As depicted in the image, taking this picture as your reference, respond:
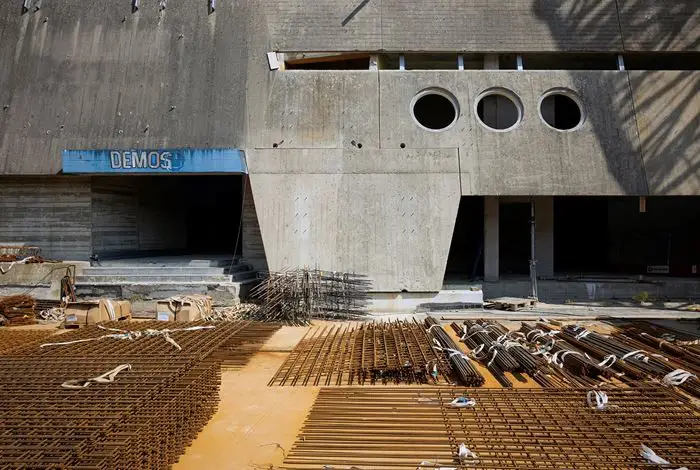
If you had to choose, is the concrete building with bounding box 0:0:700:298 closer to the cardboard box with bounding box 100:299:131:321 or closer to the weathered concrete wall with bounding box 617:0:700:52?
the weathered concrete wall with bounding box 617:0:700:52

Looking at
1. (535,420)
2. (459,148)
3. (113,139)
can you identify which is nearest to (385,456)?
(535,420)

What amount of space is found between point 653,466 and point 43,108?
59.0 feet

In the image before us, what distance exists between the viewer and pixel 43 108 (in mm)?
15867

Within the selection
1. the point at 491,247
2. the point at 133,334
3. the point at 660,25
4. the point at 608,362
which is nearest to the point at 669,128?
the point at 660,25

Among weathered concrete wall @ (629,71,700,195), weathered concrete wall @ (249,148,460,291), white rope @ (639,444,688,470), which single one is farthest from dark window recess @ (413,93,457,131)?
white rope @ (639,444,688,470)

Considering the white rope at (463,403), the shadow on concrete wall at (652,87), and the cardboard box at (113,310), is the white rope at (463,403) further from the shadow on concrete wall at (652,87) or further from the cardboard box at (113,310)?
the shadow on concrete wall at (652,87)

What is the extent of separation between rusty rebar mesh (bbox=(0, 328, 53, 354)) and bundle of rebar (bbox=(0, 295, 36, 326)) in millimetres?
2316

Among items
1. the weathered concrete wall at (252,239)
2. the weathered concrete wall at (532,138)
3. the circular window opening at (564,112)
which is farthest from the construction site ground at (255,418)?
the circular window opening at (564,112)

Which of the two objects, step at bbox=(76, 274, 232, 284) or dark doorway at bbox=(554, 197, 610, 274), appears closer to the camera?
step at bbox=(76, 274, 232, 284)

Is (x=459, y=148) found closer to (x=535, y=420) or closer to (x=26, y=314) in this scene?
(x=535, y=420)

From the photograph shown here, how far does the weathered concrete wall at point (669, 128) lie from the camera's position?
1485 cm

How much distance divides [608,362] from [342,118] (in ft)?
33.0

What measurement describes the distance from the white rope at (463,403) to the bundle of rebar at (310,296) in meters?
6.69

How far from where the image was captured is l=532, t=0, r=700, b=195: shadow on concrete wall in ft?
48.9
